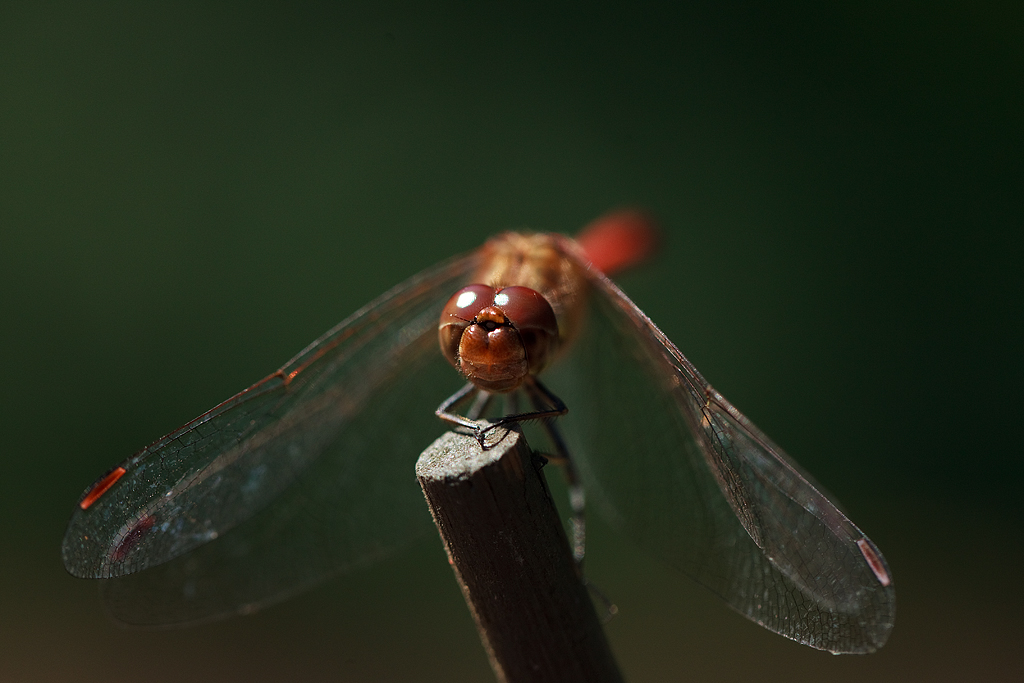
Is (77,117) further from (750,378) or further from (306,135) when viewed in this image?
(750,378)

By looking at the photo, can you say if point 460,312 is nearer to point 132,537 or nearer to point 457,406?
point 457,406

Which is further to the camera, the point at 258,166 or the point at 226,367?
the point at 258,166

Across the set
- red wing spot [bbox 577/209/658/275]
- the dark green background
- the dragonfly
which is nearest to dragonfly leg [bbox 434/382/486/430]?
the dragonfly

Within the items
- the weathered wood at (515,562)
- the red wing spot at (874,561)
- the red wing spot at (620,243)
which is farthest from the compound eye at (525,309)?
the red wing spot at (620,243)

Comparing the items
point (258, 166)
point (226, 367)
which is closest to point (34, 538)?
point (226, 367)

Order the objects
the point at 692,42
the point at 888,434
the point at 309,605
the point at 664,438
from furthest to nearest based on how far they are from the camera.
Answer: the point at 692,42
the point at 888,434
the point at 309,605
the point at 664,438

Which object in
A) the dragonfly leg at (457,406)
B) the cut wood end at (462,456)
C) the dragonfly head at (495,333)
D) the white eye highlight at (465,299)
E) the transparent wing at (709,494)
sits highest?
the white eye highlight at (465,299)

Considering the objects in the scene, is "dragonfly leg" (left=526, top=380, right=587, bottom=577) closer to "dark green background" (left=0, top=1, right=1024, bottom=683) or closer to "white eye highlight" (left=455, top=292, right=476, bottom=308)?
"white eye highlight" (left=455, top=292, right=476, bottom=308)

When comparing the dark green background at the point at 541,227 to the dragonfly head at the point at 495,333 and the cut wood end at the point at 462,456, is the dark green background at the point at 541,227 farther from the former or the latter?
the cut wood end at the point at 462,456
